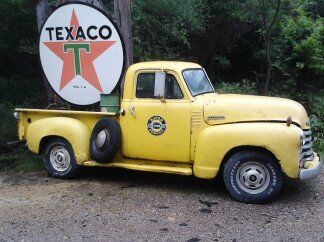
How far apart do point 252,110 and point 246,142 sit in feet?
1.71

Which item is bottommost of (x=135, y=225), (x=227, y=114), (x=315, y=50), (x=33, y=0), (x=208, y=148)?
(x=135, y=225)

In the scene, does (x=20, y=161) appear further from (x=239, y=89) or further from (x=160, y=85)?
(x=239, y=89)

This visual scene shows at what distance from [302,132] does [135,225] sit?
256cm

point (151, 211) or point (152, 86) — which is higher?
point (152, 86)

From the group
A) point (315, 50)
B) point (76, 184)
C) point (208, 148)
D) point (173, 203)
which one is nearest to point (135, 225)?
point (173, 203)

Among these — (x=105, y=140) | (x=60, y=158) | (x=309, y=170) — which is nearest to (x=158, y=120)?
(x=105, y=140)

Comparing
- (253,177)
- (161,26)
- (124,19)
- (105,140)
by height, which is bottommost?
(253,177)

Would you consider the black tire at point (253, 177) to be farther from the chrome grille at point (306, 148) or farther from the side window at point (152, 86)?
the side window at point (152, 86)

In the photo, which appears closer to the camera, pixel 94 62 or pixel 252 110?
pixel 252 110

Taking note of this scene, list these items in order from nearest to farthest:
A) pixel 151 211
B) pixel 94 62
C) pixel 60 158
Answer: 1. pixel 151 211
2. pixel 60 158
3. pixel 94 62

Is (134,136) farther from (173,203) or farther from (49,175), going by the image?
(49,175)

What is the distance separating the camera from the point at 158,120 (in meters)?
6.82

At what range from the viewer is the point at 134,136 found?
276 inches

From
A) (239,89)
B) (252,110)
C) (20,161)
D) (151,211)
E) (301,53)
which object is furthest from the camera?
(301,53)
